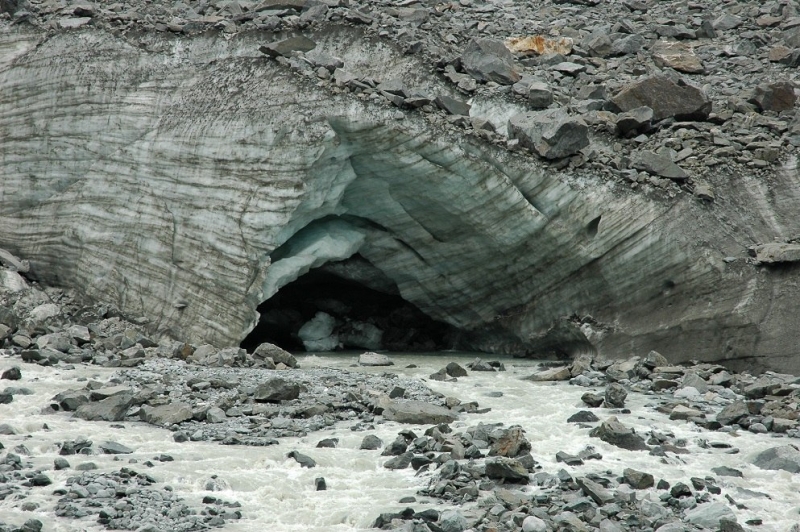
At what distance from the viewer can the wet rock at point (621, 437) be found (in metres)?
12.4

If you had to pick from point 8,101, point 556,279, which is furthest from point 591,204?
point 8,101

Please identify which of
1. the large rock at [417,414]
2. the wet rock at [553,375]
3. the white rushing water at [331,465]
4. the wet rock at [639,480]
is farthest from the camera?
the wet rock at [553,375]

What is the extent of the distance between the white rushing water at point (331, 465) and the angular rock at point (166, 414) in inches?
7.1

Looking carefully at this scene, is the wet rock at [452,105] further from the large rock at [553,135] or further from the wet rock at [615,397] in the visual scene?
the wet rock at [615,397]

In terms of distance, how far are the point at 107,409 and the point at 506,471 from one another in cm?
563

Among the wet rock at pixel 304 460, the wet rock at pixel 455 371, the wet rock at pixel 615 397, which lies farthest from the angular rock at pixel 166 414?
the wet rock at pixel 615 397

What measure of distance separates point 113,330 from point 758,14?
60.5 feet

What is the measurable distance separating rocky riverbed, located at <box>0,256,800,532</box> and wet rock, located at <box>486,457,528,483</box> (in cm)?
2

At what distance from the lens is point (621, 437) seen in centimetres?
1242

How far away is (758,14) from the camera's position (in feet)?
86.2

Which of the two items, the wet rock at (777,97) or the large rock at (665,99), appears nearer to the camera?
the large rock at (665,99)

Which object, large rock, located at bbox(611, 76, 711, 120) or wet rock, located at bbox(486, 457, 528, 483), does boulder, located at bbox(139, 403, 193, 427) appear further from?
large rock, located at bbox(611, 76, 711, 120)

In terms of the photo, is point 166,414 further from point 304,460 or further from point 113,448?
point 304,460

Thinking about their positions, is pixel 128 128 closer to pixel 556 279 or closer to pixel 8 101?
pixel 8 101
